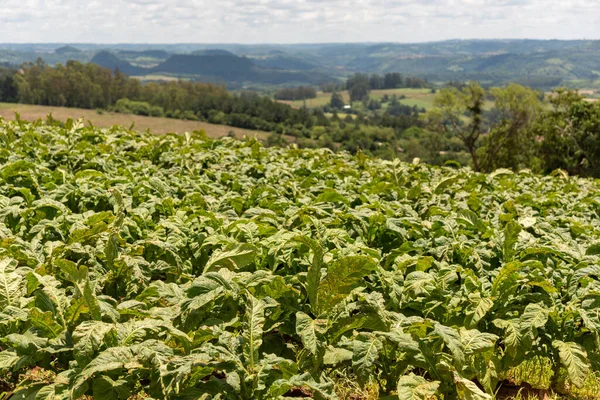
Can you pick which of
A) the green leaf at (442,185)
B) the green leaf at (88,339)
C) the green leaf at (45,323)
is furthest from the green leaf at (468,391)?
the green leaf at (442,185)

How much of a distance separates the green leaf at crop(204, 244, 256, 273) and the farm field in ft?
0.05

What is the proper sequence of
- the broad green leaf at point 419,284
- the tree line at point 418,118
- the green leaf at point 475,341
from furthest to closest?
the tree line at point 418,118, the broad green leaf at point 419,284, the green leaf at point 475,341

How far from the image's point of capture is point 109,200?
5.67 metres

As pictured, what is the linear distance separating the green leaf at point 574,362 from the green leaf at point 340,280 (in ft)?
5.02

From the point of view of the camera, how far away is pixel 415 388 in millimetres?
3039

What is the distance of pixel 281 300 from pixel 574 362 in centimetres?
217

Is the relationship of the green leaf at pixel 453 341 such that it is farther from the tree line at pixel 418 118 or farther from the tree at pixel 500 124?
the tree at pixel 500 124

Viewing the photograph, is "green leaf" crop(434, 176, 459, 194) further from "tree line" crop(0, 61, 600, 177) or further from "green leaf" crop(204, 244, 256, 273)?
"tree line" crop(0, 61, 600, 177)

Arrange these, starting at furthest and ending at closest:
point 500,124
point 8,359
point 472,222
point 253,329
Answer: point 500,124 < point 472,222 < point 253,329 < point 8,359

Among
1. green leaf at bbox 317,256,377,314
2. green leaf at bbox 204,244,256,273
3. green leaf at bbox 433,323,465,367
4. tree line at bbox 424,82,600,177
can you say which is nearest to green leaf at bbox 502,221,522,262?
green leaf at bbox 433,323,465,367

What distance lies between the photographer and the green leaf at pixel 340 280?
350 centimetres

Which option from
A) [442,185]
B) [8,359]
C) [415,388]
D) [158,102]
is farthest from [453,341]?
[158,102]

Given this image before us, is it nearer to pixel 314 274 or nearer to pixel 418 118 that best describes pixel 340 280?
pixel 314 274

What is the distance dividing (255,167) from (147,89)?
5571 inches
